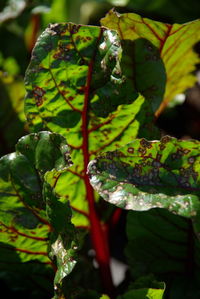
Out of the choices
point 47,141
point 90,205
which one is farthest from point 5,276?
point 47,141

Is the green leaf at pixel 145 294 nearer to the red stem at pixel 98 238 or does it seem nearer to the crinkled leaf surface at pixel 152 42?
the red stem at pixel 98 238

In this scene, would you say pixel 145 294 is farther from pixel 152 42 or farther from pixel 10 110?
pixel 10 110

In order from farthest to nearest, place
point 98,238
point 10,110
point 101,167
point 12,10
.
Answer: point 12,10 < point 10,110 < point 98,238 < point 101,167

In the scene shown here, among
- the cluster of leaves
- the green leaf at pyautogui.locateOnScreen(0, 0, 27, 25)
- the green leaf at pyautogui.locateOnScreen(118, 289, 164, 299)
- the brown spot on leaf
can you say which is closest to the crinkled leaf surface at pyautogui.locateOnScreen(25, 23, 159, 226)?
the cluster of leaves

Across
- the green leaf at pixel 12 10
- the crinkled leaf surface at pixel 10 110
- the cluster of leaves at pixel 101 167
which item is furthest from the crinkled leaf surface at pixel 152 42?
the green leaf at pixel 12 10

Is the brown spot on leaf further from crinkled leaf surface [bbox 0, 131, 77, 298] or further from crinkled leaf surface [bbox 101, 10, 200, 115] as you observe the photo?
crinkled leaf surface [bbox 101, 10, 200, 115]

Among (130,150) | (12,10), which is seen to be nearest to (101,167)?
(130,150)

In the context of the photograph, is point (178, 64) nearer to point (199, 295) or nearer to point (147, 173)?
point (147, 173)
